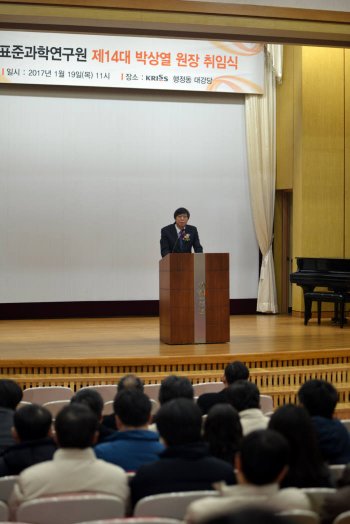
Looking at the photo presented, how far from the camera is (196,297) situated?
279 inches

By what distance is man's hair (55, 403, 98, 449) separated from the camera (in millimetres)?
2678

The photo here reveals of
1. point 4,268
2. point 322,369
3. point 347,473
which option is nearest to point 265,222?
point 4,268

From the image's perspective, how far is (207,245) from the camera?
10906mm

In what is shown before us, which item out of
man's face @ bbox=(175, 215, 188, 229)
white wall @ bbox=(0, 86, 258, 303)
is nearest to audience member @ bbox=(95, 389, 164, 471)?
man's face @ bbox=(175, 215, 188, 229)

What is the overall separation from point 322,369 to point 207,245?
182 inches

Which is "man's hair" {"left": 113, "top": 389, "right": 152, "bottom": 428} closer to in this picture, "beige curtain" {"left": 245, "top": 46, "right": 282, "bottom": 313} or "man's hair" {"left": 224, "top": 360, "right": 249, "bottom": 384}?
"man's hair" {"left": 224, "top": 360, "right": 249, "bottom": 384}

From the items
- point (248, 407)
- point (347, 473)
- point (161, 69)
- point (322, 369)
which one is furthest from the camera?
point (161, 69)

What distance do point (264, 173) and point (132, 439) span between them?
8.26 m

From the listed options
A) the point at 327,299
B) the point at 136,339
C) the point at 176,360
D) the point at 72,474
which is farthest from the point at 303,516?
the point at 327,299

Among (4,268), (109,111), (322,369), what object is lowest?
(322,369)

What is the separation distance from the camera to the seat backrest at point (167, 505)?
2.31 metres

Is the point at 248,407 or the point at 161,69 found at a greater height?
the point at 161,69

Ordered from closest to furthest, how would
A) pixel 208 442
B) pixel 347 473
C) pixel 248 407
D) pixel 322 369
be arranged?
pixel 347 473, pixel 208 442, pixel 248 407, pixel 322 369

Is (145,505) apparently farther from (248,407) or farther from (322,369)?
(322,369)
